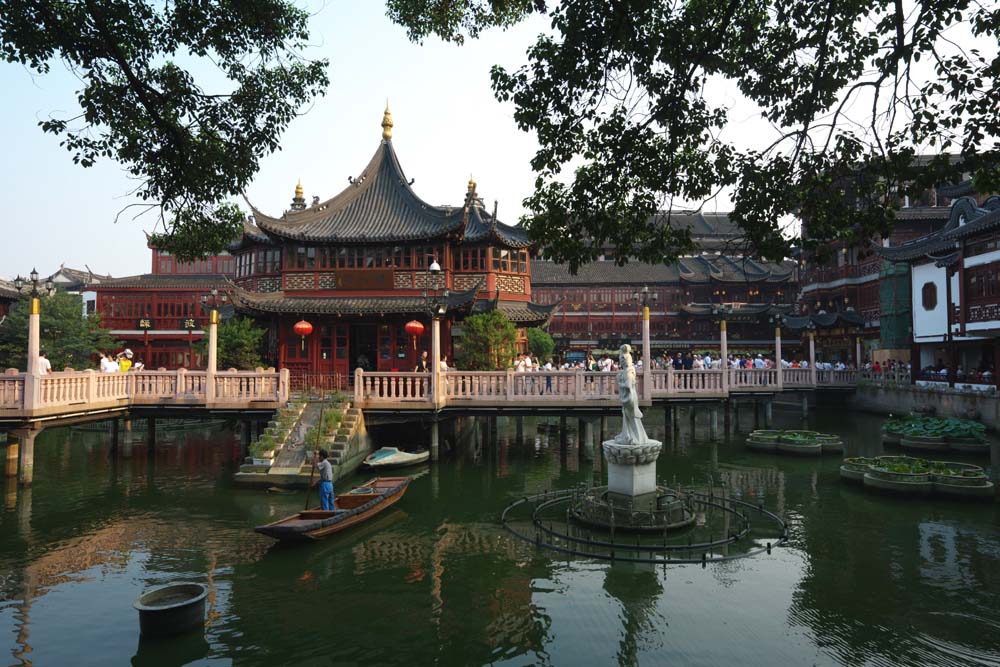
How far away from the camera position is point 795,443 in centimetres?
2245

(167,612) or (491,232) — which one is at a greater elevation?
(491,232)

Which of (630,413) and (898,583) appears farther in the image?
(630,413)

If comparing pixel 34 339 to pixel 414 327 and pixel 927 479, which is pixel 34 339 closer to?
pixel 414 327

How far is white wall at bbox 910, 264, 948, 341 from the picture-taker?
33625 mm

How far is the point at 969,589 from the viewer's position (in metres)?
9.80

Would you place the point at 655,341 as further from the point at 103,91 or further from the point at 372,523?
the point at 103,91

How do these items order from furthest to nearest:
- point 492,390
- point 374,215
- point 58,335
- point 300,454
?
1. point 58,335
2. point 374,215
3. point 492,390
4. point 300,454

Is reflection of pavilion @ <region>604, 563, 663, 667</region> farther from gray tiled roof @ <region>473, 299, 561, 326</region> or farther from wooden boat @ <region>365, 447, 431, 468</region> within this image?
gray tiled roof @ <region>473, 299, 561, 326</region>

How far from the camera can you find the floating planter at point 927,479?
49.9 feet

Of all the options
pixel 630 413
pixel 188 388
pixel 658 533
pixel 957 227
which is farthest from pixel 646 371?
pixel 957 227

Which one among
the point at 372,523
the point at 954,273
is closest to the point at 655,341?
the point at 954,273

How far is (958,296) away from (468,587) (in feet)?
106

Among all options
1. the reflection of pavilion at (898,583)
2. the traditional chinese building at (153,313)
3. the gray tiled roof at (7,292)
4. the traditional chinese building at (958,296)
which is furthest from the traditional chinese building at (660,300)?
the reflection of pavilion at (898,583)

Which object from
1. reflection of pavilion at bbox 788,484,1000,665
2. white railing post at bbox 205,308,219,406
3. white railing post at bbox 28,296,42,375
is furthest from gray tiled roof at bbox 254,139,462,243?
A: reflection of pavilion at bbox 788,484,1000,665
